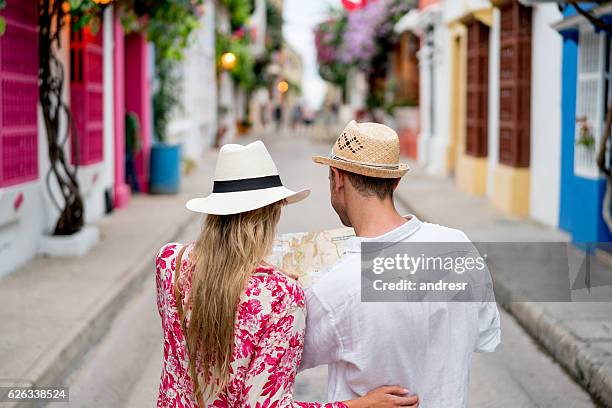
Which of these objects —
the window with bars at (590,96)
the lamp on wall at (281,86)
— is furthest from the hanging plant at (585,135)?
the lamp on wall at (281,86)

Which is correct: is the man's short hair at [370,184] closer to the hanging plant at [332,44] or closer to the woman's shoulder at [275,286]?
the woman's shoulder at [275,286]

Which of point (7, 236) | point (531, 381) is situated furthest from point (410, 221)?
point (7, 236)

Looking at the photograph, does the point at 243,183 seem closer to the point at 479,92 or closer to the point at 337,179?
the point at 337,179

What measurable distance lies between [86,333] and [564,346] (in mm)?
3268

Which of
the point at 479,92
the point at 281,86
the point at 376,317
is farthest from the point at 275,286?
the point at 281,86

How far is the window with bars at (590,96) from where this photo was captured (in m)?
10.7

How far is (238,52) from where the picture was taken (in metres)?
35.6

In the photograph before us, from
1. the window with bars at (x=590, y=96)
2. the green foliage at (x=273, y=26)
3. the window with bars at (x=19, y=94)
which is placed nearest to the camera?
the window with bars at (x=19, y=94)

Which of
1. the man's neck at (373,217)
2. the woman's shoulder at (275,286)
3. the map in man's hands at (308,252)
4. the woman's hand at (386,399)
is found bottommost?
the woman's hand at (386,399)

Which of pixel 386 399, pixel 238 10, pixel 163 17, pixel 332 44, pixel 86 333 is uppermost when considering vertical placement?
pixel 238 10

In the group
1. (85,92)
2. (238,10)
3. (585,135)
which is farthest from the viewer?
(238,10)

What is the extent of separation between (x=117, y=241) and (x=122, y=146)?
4.05m

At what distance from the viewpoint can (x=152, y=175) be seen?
55.7ft

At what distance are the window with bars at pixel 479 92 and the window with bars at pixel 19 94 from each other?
889cm
